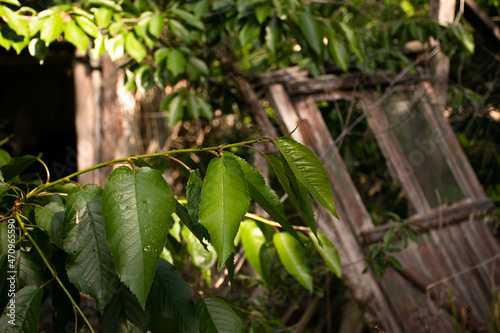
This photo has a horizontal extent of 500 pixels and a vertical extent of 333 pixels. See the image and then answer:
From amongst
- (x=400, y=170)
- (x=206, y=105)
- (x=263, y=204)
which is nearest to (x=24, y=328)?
(x=263, y=204)

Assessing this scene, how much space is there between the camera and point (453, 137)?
317 centimetres

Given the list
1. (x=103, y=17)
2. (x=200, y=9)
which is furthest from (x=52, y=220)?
(x=200, y=9)

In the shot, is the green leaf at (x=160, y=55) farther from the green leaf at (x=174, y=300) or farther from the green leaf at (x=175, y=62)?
the green leaf at (x=174, y=300)

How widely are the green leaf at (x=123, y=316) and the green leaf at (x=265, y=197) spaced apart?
0.35m

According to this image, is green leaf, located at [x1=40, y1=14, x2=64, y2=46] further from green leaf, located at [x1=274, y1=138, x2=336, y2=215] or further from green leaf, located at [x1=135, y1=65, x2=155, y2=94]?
green leaf, located at [x1=274, y1=138, x2=336, y2=215]

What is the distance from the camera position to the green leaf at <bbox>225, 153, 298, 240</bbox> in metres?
0.66

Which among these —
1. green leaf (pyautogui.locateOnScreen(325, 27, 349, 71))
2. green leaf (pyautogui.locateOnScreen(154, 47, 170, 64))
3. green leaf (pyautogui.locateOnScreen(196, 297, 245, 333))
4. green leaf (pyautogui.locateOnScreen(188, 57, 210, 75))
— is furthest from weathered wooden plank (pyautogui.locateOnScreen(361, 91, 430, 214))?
green leaf (pyautogui.locateOnScreen(196, 297, 245, 333))

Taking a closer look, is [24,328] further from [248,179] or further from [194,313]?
[248,179]

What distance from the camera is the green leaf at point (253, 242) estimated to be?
1156 millimetres

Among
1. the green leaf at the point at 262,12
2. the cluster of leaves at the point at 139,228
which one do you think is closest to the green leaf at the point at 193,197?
the cluster of leaves at the point at 139,228

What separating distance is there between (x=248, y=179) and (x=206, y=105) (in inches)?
78.5

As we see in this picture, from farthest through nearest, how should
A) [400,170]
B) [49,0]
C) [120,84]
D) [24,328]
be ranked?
[120,84] < [400,170] < [49,0] < [24,328]

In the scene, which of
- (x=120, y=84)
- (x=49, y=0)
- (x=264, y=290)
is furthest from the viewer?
(x=120, y=84)

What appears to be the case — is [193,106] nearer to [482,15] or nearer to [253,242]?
[253,242]
